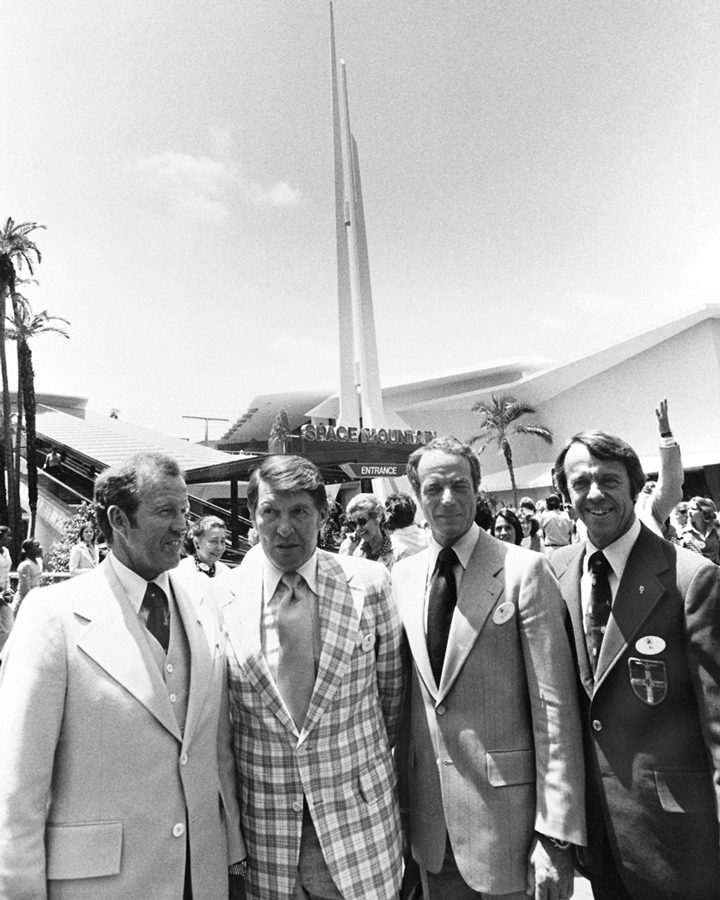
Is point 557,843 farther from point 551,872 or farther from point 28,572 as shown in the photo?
point 28,572

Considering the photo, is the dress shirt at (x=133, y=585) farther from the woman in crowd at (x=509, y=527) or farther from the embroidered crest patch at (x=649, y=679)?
the woman in crowd at (x=509, y=527)

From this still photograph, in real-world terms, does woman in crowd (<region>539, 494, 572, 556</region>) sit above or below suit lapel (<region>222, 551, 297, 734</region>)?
above

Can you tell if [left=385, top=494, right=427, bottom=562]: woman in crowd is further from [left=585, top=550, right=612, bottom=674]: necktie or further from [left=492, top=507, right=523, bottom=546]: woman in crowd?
[left=585, top=550, right=612, bottom=674]: necktie

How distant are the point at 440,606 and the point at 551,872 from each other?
2.81 feet

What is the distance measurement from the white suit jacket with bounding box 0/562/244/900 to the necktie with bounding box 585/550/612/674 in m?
1.25

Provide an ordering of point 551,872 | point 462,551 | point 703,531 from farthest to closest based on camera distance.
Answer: point 703,531 → point 462,551 → point 551,872

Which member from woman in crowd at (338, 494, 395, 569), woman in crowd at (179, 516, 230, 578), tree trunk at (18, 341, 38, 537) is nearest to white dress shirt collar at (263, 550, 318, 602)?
woman in crowd at (338, 494, 395, 569)

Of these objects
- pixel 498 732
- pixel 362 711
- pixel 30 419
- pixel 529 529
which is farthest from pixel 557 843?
pixel 30 419

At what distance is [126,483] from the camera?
6.34 feet

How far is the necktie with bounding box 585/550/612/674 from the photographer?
2.02 meters

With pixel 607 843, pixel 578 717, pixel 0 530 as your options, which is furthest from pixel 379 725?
pixel 0 530

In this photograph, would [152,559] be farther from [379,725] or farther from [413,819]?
[413,819]

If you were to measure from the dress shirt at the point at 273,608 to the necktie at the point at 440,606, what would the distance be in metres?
0.41

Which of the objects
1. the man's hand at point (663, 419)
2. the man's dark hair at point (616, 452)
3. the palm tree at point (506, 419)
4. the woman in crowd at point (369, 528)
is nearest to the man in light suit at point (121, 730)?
the man's dark hair at point (616, 452)
